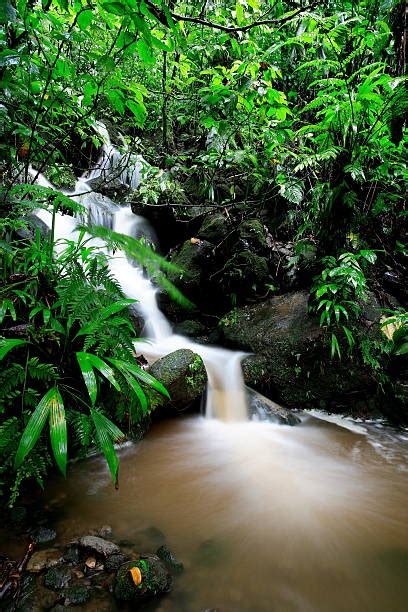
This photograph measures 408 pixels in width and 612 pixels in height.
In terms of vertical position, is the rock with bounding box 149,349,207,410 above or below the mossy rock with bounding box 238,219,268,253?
below

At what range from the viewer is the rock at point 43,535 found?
65.3 inches

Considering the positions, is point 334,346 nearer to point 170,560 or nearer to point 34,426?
point 170,560

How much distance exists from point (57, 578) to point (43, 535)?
0.30m

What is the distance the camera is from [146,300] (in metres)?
6.06

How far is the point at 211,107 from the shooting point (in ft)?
10.2

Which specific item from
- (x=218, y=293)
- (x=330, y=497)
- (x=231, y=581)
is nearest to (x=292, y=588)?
(x=231, y=581)

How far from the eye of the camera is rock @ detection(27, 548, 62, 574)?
1.50m

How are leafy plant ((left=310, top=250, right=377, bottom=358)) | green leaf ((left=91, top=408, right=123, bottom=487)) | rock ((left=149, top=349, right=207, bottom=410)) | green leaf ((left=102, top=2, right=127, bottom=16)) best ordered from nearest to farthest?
1. green leaf ((left=102, top=2, right=127, bottom=16))
2. green leaf ((left=91, top=408, right=123, bottom=487))
3. rock ((left=149, top=349, right=207, bottom=410))
4. leafy plant ((left=310, top=250, right=377, bottom=358))

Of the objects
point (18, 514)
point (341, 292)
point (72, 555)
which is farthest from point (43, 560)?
point (341, 292)

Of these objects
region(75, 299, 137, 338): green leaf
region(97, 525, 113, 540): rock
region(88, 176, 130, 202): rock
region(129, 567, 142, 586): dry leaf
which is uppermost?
region(88, 176, 130, 202): rock

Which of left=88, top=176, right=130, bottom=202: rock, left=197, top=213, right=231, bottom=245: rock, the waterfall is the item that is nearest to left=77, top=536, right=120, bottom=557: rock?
the waterfall

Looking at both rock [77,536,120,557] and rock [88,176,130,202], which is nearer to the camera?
rock [77,536,120,557]

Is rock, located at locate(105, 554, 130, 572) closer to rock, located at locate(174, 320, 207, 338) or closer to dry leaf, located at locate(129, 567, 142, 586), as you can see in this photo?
dry leaf, located at locate(129, 567, 142, 586)

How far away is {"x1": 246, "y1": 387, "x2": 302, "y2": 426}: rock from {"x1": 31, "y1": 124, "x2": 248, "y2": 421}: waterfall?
0.36 ft
